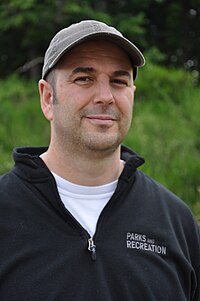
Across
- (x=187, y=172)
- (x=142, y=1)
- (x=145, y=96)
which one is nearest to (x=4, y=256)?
(x=187, y=172)

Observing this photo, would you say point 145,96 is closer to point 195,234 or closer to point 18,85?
point 18,85

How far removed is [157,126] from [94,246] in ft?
15.6

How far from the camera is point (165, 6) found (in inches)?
580

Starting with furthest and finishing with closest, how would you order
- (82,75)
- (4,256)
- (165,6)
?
1. (165,6)
2. (82,75)
3. (4,256)

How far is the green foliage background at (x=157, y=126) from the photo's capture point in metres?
5.51

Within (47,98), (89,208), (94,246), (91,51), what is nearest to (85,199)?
(89,208)

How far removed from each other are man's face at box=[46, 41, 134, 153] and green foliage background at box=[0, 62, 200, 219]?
268 centimetres

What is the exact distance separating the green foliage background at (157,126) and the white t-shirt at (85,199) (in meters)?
2.59

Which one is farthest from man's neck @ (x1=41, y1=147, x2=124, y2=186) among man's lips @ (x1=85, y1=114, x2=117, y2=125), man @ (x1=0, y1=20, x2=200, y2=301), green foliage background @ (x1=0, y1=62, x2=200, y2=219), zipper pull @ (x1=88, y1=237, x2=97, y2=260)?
green foliage background @ (x1=0, y1=62, x2=200, y2=219)

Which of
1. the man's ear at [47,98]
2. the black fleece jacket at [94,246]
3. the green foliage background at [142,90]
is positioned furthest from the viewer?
the green foliage background at [142,90]

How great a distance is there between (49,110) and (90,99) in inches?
8.9

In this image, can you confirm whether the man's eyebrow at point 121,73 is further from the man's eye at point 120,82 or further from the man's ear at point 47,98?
the man's ear at point 47,98

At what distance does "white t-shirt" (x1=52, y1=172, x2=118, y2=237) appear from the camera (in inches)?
85.3

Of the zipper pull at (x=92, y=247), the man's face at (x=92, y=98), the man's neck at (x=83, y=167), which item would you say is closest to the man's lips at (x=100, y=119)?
the man's face at (x=92, y=98)
